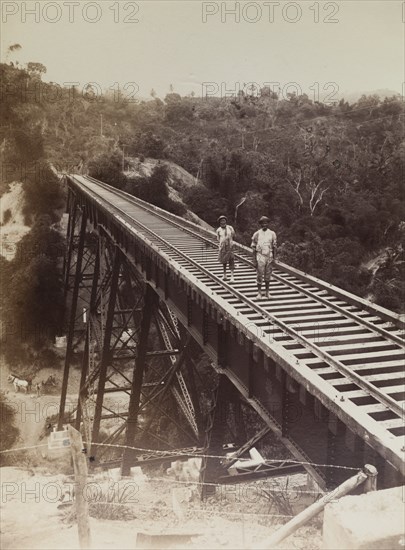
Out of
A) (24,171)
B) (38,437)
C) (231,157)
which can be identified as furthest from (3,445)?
(231,157)

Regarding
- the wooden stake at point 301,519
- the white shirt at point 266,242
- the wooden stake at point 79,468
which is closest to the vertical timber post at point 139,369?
the white shirt at point 266,242

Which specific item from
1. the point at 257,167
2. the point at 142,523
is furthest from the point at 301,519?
the point at 257,167

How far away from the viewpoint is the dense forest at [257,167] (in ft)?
91.7

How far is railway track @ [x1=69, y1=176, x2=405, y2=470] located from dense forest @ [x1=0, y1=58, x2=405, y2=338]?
16.6 meters

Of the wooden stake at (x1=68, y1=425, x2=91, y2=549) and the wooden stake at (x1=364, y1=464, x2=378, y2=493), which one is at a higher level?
the wooden stake at (x1=364, y1=464, x2=378, y2=493)

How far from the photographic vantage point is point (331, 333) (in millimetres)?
5988

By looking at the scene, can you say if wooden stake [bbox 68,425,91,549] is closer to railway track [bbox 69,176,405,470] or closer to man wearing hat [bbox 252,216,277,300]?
railway track [bbox 69,176,405,470]

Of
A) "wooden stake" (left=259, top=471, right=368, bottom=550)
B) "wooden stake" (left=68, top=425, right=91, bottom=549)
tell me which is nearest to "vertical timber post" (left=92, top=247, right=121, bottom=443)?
"wooden stake" (left=68, top=425, right=91, bottom=549)

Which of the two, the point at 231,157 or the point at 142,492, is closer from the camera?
the point at 142,492

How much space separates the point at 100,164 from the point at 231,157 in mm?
10690

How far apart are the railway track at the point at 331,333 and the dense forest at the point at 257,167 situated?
1656cm

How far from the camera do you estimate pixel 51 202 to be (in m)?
30.4

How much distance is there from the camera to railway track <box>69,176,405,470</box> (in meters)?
4.42

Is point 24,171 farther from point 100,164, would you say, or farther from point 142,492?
point 142,492
